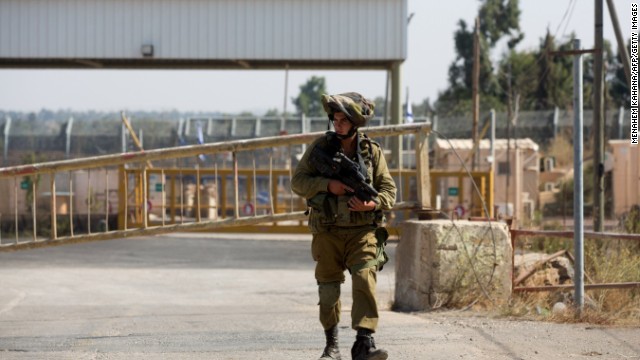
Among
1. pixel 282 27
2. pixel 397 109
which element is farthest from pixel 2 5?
pixel 397 109

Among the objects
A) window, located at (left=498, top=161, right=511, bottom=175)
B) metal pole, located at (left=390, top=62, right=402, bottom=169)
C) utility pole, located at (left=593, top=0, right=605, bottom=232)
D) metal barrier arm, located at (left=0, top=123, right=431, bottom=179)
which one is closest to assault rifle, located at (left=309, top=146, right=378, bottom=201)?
metal barrier arm, located at (left=0, top=123, right=431, bottom=179)

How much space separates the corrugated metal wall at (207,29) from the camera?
20.9m

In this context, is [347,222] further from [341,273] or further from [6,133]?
[6,133]

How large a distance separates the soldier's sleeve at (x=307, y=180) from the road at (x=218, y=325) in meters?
1.12

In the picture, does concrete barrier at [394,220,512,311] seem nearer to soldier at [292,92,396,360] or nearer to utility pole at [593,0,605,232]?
soldier at [292,92,396,360]

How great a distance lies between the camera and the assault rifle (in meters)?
6.30

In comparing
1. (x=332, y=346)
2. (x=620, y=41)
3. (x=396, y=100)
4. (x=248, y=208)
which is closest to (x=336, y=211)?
(x=332, y=346)

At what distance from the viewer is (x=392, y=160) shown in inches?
862

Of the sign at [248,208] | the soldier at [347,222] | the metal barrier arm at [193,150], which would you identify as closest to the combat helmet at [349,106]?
the soldier at [347,222]

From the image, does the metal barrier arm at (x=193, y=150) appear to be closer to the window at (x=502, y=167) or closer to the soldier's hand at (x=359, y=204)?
the soldier's hand at (x=359, y=204)

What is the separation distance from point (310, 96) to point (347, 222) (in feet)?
342

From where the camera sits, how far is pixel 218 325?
335 inches

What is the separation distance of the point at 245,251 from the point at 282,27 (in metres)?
4.81

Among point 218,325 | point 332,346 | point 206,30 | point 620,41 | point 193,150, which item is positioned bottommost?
point 218,325
